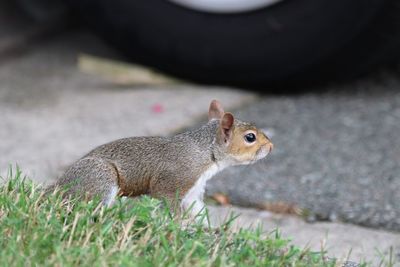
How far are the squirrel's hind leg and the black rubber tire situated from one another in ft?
8.19

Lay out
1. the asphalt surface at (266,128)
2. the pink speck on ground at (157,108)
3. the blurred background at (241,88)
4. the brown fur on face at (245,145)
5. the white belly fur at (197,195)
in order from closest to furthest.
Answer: the white belly fur at (197,195), the brown fur on face at (245,145), the asphalt surface at (266,128), the blurred background at (241,88), the pink speck on ground at (157,108)

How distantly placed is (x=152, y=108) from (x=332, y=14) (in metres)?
1.18

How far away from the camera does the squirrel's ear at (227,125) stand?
13.2 ft

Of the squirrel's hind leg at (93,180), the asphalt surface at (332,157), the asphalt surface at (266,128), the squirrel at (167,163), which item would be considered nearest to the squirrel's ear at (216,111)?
the squirrel at (167,163)

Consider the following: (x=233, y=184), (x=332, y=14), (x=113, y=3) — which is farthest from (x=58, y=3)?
(x=233, y=184)

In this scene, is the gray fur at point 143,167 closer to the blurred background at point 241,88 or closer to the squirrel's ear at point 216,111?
the squirrel's ear at point 216,111

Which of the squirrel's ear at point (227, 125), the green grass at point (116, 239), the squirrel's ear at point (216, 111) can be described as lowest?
the green grass at point (116, 239)

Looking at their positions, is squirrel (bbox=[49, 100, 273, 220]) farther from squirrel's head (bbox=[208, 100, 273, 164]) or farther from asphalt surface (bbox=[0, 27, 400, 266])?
asphalt surface (bbox=[0, 27, 400, 266])

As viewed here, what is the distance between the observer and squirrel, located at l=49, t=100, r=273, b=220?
12.7ft

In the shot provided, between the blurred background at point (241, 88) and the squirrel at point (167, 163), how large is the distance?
3.57 ft

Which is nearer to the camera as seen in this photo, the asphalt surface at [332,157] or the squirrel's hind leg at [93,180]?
the squirrel's hind leg at [93,180]

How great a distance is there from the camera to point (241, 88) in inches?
259

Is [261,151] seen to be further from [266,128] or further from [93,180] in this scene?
[266,128]

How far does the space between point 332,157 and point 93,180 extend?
6.89ft
